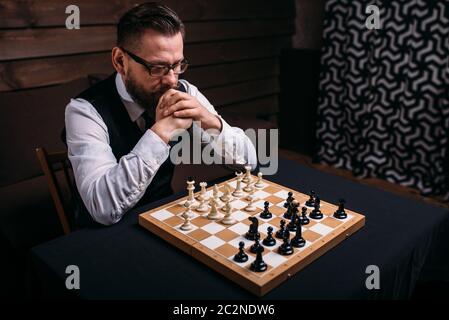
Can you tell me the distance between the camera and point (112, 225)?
133 cm

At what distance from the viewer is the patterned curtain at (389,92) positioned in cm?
334

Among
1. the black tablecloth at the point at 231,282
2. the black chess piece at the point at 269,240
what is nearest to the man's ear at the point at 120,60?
the black tablecloth at the point at 231,282

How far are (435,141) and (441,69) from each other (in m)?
0.62

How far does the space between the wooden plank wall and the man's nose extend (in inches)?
53.1

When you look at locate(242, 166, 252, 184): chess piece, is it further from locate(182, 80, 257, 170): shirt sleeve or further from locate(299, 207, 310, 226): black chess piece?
locate(299, 207, 310, 226): black chess piece

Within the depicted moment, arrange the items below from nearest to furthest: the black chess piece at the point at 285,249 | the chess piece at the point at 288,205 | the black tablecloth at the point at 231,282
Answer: the black tablecloth at the point at 231,282, the black chess piece at the point at 285,249, the chess piece at the point at 288,205

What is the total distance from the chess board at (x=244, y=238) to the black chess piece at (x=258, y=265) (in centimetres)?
1

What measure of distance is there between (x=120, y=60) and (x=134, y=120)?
253 mm

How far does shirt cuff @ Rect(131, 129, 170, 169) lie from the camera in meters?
1.39

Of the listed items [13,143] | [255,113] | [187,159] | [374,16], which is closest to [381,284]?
[187,159]

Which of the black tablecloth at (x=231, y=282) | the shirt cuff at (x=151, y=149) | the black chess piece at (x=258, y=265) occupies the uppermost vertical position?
the shirt cuff at (x=151, y=149)

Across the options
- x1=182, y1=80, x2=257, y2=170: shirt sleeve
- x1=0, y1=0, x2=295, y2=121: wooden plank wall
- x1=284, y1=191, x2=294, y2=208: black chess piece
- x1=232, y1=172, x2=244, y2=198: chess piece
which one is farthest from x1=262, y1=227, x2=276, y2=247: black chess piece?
x1=0, y1=0, x2=295, y2=121: wooden plank wall

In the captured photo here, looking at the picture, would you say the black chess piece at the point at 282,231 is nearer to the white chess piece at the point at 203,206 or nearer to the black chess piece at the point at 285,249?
the black chess piece at the point at 285,249
